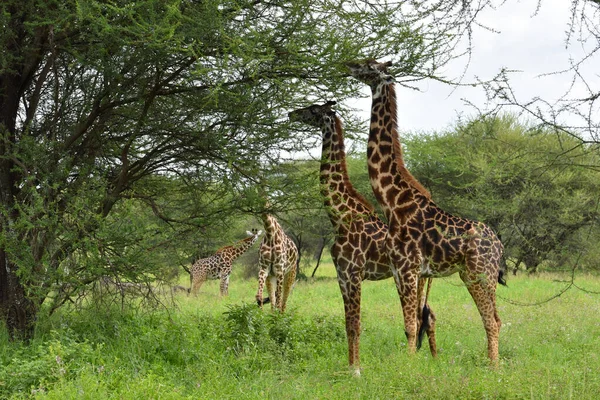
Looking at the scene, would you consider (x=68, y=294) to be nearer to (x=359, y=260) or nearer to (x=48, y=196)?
(x=48, y=196)

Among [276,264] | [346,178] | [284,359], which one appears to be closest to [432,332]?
[284,359]

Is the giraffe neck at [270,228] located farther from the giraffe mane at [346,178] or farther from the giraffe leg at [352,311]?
the giraffe leg at [352,311]

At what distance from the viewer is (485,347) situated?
26.5 ft

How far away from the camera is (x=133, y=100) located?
7562mm

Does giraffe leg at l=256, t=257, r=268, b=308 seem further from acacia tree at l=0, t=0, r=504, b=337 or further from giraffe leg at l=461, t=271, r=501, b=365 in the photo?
giraffe leg at l=461, t=271, r=501, b=365

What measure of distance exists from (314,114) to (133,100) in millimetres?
2093

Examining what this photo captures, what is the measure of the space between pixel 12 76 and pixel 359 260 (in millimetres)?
4860

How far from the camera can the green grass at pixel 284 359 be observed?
5.46 metres

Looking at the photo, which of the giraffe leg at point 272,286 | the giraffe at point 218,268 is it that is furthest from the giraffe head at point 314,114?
the giraffe at point 218,268

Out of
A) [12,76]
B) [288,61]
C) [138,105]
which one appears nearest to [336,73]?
[288,61]

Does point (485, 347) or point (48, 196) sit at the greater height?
point (48, 196)

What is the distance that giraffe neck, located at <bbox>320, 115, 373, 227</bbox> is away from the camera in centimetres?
752

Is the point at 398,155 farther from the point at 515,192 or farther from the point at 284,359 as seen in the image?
the point at 515,192

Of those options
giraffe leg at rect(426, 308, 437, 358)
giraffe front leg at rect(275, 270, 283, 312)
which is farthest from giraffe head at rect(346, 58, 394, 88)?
giraffe front leg at rect(275, 270, 283, 312)
